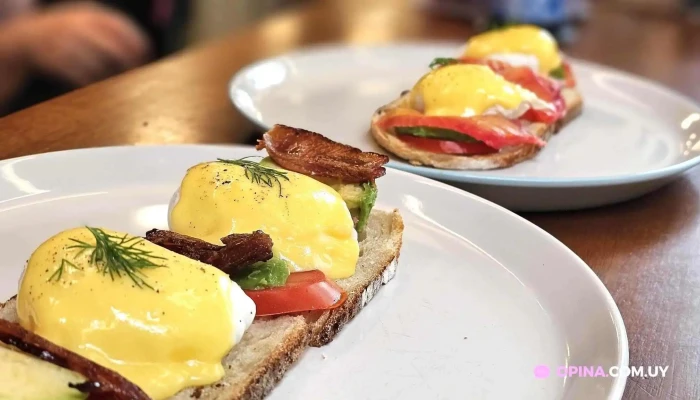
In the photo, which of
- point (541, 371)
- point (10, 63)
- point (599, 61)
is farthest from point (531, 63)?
point (10, 63)

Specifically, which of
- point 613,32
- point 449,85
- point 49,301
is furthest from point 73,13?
point 613,32

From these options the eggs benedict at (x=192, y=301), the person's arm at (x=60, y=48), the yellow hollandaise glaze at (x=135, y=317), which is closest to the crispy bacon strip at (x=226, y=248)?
the eggs benedict at (x=192, y=301)

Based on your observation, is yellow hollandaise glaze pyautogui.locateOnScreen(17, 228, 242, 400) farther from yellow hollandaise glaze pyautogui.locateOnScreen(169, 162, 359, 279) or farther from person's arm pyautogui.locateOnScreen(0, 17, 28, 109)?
person's arm pyautogui.locateOnScreen(0, 17, 28, 109)

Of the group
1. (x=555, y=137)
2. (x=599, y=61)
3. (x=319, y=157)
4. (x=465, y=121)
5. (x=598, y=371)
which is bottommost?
(x=599, y=61)

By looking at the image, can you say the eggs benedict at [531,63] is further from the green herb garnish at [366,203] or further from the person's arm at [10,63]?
the person's arm at [10,63]

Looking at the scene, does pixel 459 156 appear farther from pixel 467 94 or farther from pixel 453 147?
pixel 467 94

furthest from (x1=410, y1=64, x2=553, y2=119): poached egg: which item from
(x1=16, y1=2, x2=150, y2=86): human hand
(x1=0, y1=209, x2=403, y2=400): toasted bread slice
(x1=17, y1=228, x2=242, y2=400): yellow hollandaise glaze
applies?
(x1=16, y1=2, x2=150, y2=86): human hand
